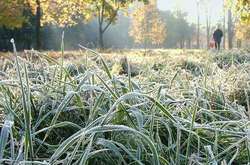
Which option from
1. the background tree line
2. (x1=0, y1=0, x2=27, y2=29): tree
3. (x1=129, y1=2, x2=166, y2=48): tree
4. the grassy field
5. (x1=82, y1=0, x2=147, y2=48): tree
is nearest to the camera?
the grassy field

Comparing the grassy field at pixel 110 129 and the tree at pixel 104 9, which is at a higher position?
the tree at pixel 104 9

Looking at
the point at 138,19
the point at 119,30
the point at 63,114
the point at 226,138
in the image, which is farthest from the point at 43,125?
the point at 119,30

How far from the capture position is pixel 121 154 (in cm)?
127

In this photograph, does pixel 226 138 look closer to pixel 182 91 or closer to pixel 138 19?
pixel 182 91

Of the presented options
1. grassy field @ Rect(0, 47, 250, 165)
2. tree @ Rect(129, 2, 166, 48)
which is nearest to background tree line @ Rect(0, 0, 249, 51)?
tree @ Rect(129, 2, 166, 48)

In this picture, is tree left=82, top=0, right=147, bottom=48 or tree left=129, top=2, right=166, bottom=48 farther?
tree left=129, top=2, right=166, bottom=48

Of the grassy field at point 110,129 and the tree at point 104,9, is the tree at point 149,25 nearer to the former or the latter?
the tree at point 104,9

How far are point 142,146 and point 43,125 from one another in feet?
1.43

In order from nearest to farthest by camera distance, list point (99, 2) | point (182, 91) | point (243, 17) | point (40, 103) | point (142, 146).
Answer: point (142, 146)
point (40, 103)
point (182, 91)
point (243, 17)
point (99, 2)

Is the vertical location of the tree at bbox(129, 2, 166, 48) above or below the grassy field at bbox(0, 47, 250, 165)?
above

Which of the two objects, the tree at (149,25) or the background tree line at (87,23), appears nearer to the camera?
the background tree line at (87,23)

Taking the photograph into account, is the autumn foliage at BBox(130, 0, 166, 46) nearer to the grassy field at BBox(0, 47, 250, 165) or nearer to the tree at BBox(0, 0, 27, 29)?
the tree at BBox(0, 0, 27, 29)

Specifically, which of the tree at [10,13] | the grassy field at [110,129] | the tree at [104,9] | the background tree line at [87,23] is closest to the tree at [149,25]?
the background tree line at [87,23]

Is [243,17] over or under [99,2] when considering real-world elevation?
under
